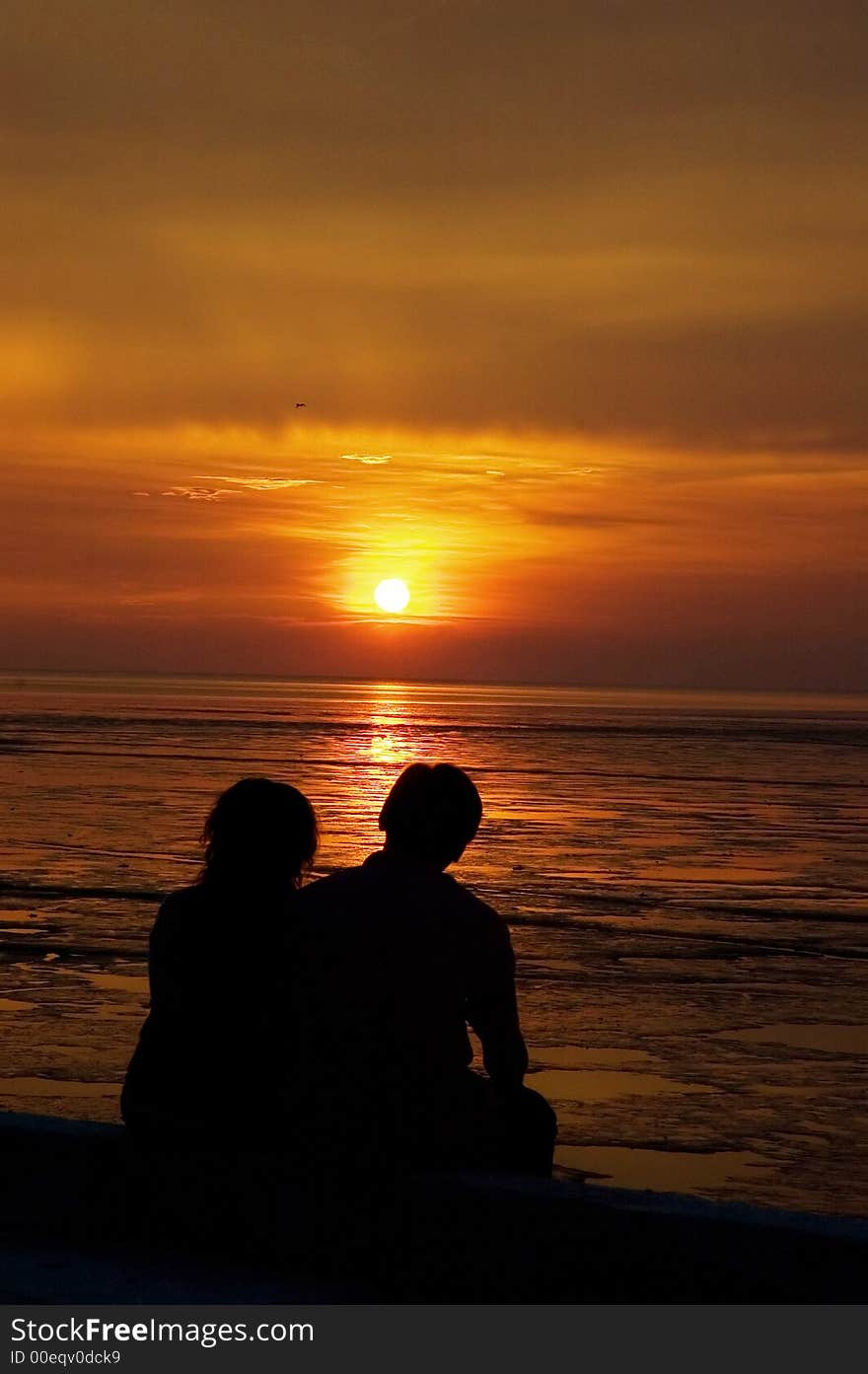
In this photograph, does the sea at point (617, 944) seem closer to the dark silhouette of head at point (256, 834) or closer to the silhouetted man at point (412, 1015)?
the silhouetted man at point (412, 1015)

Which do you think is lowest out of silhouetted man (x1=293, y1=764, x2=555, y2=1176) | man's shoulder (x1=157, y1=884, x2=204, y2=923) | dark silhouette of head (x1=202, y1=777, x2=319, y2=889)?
silhouetted man (x1=293, y1=764, x2=555, y2=1176)

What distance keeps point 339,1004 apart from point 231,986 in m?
0.30

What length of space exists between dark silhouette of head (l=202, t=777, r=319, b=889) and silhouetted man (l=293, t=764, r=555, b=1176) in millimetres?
131

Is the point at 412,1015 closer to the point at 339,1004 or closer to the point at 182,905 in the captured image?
the point at 339,1004

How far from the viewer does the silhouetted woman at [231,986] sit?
4.11 metres

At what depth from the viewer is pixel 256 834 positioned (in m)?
4.11

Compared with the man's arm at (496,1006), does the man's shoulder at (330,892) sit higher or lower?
higher

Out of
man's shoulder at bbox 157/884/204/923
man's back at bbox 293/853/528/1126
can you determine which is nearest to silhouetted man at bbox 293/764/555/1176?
man's back at bbox 293/853/528/1126

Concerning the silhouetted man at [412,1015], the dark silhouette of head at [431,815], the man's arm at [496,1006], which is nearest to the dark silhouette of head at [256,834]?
the silhouetted man at [412,1015]

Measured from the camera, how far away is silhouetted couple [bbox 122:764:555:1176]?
398 cm

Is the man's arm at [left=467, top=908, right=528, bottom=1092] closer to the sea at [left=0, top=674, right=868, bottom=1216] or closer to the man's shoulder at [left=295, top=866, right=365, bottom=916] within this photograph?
the man's shoulder at [left=295, top=866, right=365, bottom=916]

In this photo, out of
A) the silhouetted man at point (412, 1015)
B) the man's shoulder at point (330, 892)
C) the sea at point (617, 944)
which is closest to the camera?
the silhouetted man at point (412, 1015)

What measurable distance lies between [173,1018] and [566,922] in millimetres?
9137

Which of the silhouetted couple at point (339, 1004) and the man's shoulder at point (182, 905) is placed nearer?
the silhouetted couple at point (339, 1004)
